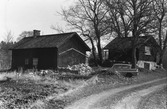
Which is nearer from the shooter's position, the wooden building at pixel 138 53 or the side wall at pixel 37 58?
the side wall at pixel 37 58

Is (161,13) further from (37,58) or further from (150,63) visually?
(37,58)

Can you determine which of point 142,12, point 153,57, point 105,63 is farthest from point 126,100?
point 153,57

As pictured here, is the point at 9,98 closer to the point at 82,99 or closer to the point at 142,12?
the point at 82,99

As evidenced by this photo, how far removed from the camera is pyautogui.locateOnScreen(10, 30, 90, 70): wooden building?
2825 cm

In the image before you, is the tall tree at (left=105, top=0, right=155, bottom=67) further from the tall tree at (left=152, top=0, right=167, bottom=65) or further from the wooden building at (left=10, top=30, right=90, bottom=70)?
the wooden building at (left=10, top=30, right=90, bottom=70)

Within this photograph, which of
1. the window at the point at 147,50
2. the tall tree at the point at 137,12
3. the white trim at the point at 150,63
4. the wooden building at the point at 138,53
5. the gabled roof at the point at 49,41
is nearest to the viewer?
the tall tree at the point at 137,12

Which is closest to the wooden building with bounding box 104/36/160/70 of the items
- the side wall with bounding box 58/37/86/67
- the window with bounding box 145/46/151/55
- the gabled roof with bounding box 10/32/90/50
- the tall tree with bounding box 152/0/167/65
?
the window with bounding box 145/46/151/55

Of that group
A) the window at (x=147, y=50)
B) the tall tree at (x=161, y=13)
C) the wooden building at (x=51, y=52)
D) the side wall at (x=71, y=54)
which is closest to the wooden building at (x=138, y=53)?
the window at (x=147, y=50)

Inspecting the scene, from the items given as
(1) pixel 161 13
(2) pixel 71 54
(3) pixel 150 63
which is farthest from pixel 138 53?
(2) pixel 71 54

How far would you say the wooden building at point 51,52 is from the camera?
28250mm

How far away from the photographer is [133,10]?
24.8m

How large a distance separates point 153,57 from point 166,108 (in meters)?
31.7

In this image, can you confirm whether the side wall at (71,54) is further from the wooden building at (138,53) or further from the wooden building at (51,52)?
the wooden building at (138,53)

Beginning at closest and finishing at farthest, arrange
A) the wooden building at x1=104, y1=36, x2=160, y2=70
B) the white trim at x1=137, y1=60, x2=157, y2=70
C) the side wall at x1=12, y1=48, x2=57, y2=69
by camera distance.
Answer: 1. the side wall at x1=12, y1=48, x2=57, y2=69
2. the wooden building at x1=104, y1=36, x2=160, y2=70
3. the white trim at x1=137, y1=60, x2=157, y2=70
